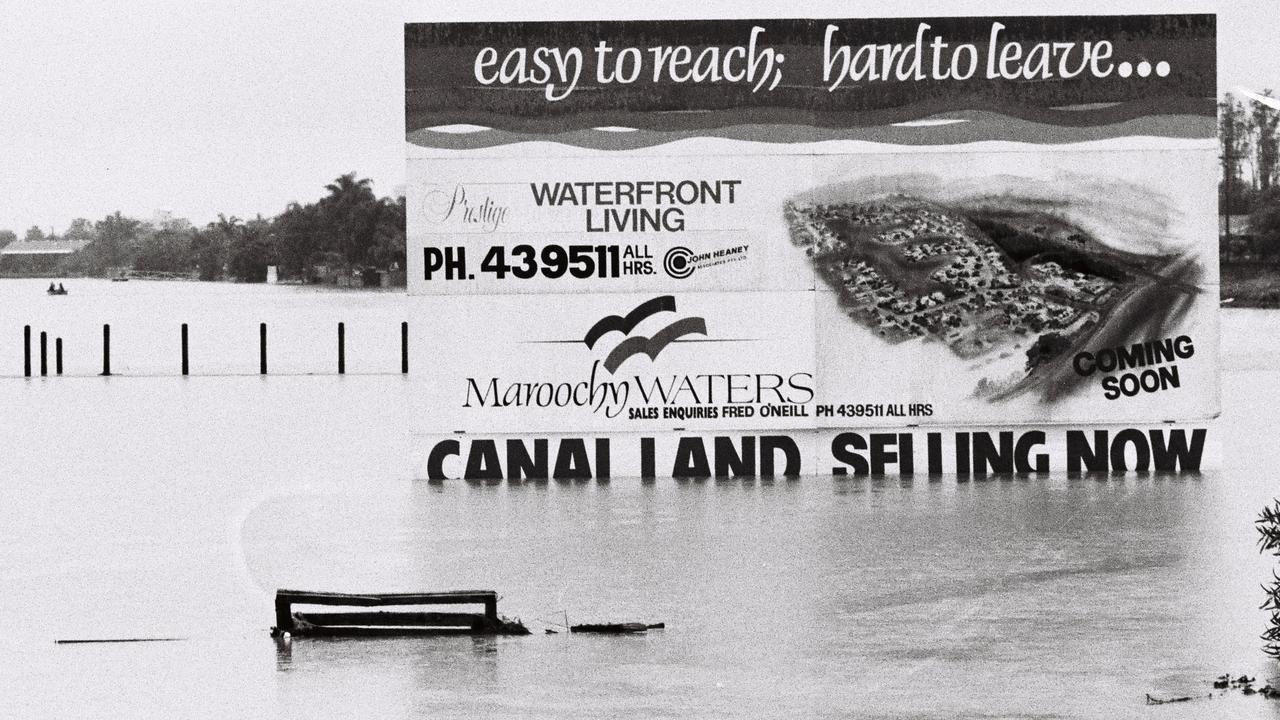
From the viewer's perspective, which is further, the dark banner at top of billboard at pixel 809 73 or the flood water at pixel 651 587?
the dark banner at top of billboard at pixel 809 73

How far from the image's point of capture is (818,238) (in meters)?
18.1

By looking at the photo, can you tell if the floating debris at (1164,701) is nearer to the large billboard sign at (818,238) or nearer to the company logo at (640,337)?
the large billboard sign at (818,238)

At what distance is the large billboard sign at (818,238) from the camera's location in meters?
18.0

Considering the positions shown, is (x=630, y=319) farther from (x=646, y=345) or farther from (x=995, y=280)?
(x=995, y=280)

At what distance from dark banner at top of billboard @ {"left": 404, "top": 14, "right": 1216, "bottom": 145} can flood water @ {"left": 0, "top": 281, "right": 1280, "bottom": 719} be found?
10.0ft

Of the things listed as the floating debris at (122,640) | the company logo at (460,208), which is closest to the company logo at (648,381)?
the company logo at (460,208)

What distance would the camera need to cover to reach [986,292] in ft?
60.1

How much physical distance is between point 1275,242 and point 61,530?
149 ft

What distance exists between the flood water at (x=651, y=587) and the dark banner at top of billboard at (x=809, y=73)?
10.0 feet

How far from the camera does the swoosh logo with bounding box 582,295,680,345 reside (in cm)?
1805

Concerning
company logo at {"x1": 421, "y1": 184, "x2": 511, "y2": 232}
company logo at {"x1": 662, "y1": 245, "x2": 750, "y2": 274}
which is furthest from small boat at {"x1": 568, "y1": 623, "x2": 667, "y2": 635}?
company logo at {"x1": 421, "y1": 184, "x2": 511, "y2": 232}

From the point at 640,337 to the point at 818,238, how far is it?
1735 mm

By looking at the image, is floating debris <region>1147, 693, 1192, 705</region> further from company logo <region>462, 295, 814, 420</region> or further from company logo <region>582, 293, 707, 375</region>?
company logo <region>582, 293, 707, 375</region>

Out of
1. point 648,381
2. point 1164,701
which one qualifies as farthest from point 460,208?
point 1164,701
